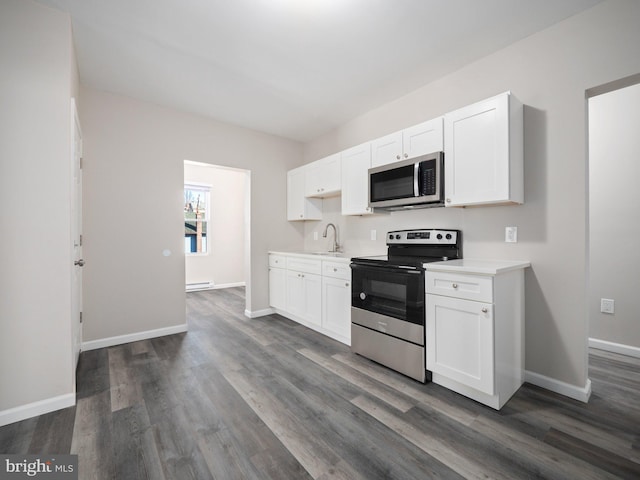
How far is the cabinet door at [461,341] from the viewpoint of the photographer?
6.19 feet

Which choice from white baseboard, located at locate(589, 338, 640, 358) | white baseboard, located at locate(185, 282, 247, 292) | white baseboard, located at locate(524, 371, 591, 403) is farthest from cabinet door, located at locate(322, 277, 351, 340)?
white baseboard, located at locate(185, 282, 247, 292)

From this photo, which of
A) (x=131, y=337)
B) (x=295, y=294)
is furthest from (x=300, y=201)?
(x=131, y=337)

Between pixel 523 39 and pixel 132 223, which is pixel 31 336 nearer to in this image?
pixel 132 223

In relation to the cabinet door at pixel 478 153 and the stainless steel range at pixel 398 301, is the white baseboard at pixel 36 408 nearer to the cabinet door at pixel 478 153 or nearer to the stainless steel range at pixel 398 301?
the stainless steel range at pixel 398 301

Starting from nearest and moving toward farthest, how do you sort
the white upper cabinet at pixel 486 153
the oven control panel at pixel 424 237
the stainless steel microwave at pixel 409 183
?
the white upper cabinet at pixel 486 153 → the stainless steel microwave at pixel 409 183 → the oven control panel at pixel 424 237

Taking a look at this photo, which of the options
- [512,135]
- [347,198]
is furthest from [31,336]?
[512,135]

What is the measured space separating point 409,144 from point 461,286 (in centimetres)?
138

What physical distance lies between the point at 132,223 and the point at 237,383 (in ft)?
7.01

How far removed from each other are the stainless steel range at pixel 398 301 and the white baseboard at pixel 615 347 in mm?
1681

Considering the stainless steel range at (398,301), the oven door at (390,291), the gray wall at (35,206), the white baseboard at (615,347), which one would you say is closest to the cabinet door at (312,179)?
the stainless steel range at (398,301)

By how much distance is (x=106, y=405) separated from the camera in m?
2.01

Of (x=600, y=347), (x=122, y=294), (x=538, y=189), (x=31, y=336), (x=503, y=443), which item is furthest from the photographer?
(x=122, y=294)

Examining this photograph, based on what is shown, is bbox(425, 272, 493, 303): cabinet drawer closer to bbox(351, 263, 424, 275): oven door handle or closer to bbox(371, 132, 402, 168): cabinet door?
bbox(351, 263, 424, 275): oven door handle

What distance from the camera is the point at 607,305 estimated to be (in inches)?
111
